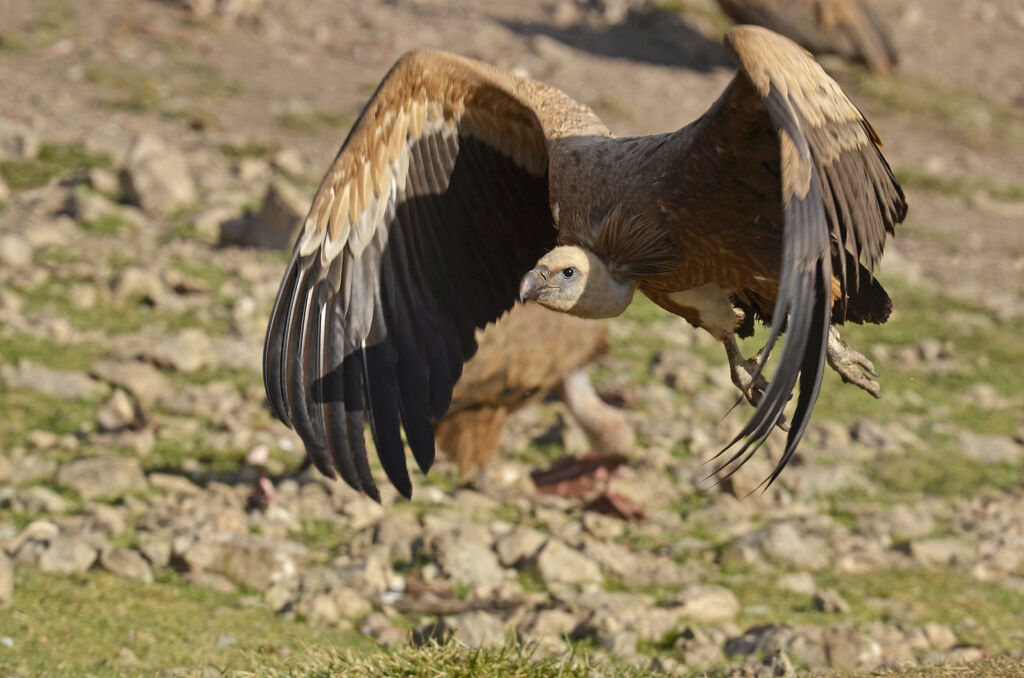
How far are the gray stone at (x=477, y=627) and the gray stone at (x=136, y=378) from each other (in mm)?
3677

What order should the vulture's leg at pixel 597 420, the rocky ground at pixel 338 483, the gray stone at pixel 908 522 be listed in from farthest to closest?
the vulture's leg at pixel 597 420 < the gray stone at pixel 908 522 < the rocky ground at pixel 338 483

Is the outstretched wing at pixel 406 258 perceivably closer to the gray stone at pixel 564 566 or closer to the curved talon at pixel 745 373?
the curved talon at pixel 745 373

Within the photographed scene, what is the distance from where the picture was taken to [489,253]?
6.53 metres

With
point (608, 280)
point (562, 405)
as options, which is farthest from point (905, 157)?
point (608, 280)

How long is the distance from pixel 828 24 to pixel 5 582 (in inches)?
620

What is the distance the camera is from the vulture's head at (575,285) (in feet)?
16.9

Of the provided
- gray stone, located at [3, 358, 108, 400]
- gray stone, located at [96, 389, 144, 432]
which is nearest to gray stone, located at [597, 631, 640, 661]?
gray stone, located at [96, 389, 144, 432]

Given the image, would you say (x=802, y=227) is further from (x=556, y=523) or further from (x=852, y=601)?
Answer: (x=556, y=523)

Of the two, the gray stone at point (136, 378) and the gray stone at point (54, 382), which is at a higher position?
the gray stone at point (136, 378)

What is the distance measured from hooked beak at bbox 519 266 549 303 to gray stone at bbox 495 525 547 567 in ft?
8.91

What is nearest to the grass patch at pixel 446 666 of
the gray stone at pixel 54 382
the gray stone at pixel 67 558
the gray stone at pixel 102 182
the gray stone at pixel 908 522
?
the gray stone at pixel 67 558

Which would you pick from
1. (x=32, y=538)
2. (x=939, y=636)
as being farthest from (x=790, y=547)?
(x=32, y=538)

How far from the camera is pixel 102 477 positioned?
7973 mm

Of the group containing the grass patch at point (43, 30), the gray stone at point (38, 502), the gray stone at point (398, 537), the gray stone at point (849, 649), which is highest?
the gray stone at point (849, 649)
